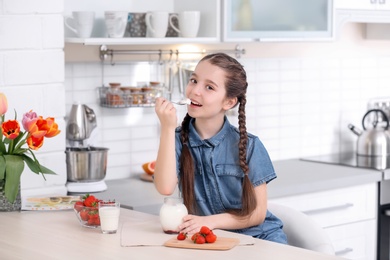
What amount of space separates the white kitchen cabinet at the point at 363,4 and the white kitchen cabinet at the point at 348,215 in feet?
3.04

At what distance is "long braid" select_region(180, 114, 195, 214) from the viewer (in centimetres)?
292

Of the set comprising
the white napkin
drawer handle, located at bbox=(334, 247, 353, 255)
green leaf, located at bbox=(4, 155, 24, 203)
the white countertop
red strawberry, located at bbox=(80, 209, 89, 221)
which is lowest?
drawer handle, located at bbox=(334, 247, 353, 255)

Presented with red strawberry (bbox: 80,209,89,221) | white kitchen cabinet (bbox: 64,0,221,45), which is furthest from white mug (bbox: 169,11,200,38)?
red strawberry (bbox: 80,209,89,221)

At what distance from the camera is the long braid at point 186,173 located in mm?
2922

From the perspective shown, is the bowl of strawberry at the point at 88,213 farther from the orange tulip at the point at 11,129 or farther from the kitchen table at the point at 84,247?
the orange tulip at the point at 11,129

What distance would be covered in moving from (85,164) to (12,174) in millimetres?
778

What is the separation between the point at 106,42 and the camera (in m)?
3.60

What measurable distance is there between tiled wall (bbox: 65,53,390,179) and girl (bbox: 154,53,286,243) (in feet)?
3.63

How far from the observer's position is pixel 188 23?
12.7ft

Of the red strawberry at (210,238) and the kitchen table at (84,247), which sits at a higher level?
the red strawberry at (210,238)

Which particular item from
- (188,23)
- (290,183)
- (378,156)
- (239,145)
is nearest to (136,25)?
(188,23)

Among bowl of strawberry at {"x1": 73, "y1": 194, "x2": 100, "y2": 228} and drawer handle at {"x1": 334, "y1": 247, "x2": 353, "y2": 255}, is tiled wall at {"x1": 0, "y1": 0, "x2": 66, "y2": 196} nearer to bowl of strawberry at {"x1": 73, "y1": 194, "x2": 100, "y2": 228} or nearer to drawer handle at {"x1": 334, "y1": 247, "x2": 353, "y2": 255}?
bowl of strawberry at {"x1": 73, "y1": 194, "x2": 100, "y2": 228}

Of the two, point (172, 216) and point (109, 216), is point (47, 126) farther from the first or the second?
point (172, 216)

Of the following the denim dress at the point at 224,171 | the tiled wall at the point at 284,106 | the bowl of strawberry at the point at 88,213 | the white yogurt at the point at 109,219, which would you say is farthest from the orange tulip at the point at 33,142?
the tiled wall at the point at 284,106
